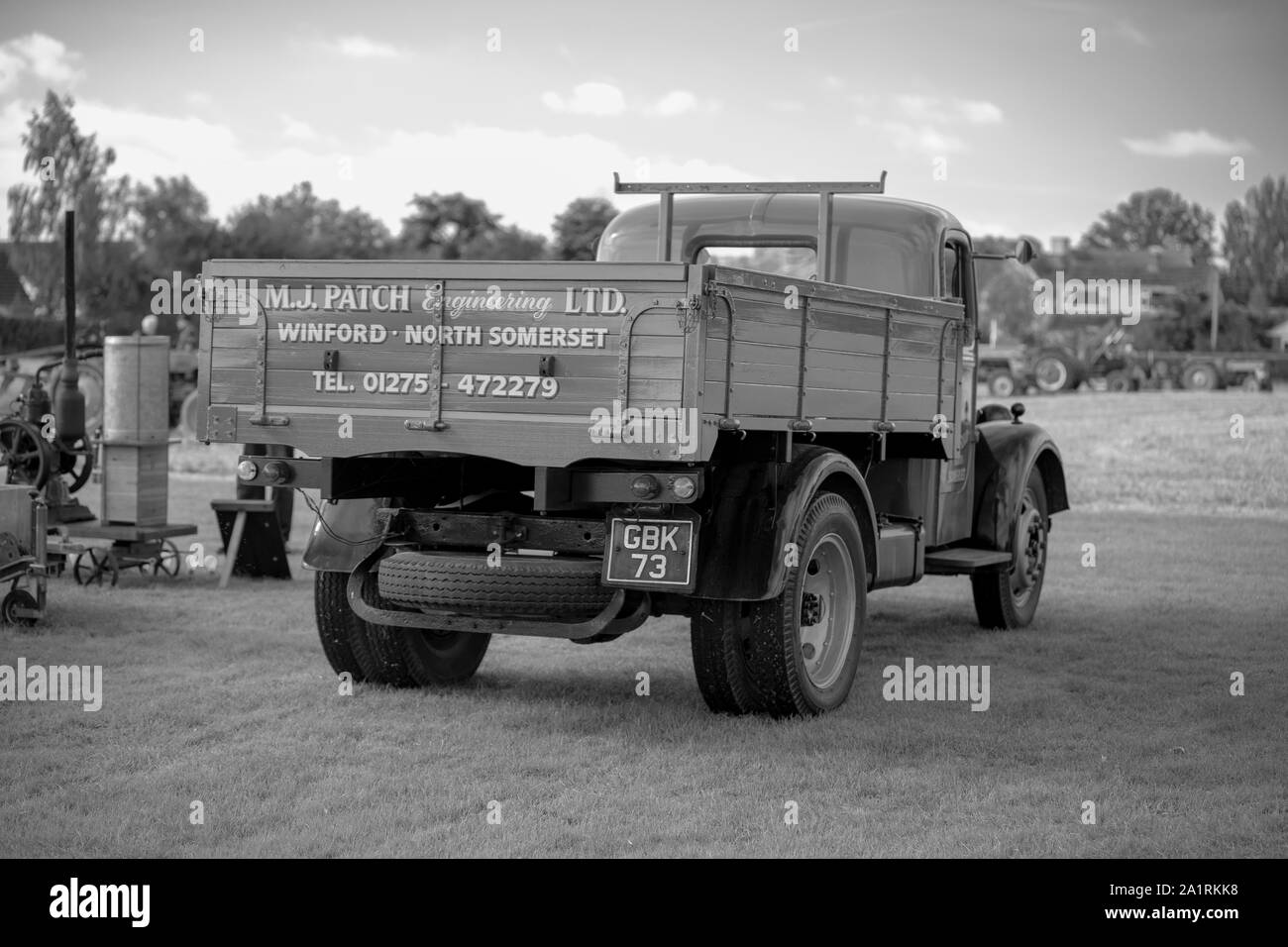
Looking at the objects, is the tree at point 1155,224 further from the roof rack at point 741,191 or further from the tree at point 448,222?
the roof rack at point 741,191

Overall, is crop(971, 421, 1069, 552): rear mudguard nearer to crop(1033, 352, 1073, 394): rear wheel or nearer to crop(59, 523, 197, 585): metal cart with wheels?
crop(59, 523, 197, 585): metal cart with wheels

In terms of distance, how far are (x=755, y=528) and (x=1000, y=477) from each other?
11.8ft

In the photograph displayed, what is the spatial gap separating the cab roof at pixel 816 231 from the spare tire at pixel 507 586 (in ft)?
9.01

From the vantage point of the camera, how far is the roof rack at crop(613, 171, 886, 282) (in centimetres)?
787

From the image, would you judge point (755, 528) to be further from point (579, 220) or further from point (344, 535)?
point (579, 220)

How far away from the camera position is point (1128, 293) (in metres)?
11.2

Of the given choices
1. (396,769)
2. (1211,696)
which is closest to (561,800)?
(396,769)

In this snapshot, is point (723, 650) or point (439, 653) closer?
point (723, 650)

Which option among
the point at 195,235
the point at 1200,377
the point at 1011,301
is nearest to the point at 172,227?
the point at 195,235

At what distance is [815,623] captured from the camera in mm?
7074

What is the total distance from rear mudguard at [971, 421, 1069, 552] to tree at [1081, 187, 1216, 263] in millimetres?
112552

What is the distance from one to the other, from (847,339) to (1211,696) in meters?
2.63

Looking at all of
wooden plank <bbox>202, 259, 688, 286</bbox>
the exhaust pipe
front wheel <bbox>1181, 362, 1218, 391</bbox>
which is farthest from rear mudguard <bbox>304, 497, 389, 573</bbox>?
front wheel <bbox>1181, 362, 1218, 391</bbox>

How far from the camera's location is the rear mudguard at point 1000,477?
375 inches
